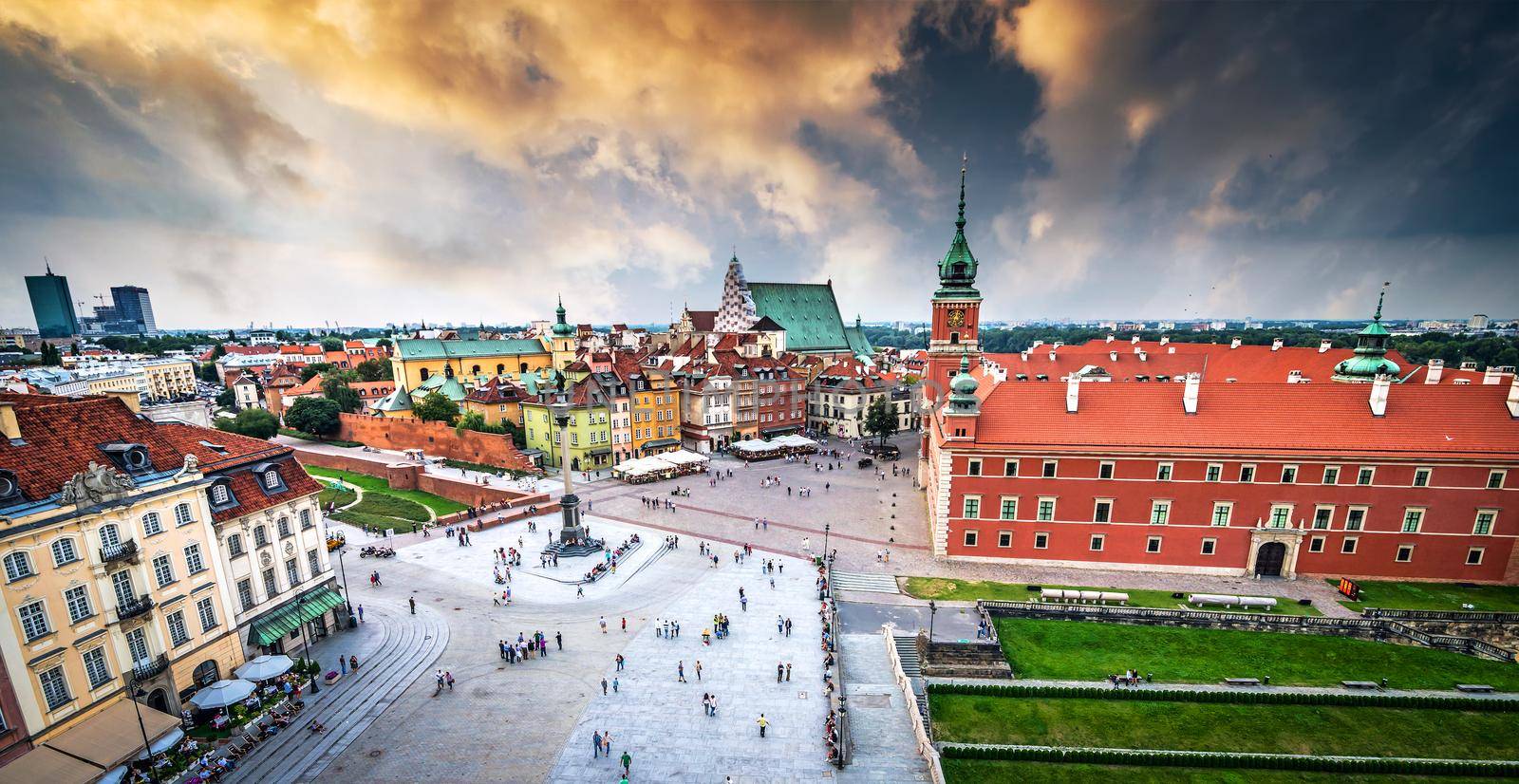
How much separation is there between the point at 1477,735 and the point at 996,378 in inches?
1091

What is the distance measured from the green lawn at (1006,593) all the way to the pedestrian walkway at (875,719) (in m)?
6.10

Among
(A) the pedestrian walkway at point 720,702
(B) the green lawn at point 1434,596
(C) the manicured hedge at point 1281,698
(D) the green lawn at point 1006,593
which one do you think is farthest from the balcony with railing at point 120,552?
(B) the green lawn at point 1434,596

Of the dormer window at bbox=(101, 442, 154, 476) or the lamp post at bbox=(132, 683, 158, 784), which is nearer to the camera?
the lamp post at bbox=(132, 683, 158, 784)

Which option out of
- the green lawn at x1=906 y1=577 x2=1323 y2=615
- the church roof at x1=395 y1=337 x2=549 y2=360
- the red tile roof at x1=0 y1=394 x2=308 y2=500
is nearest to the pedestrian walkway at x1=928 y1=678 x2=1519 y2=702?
the green lawn at x1=906 y1=577 x2=1323 y2=615

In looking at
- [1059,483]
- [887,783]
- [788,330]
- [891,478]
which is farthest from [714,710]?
[788,330]

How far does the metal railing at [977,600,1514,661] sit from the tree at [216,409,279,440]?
9126cm

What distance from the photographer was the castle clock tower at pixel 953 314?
56.6 m

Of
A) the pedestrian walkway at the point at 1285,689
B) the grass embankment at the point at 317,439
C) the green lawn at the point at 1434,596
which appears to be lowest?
the pedestrian walkway at the point at 1285,689

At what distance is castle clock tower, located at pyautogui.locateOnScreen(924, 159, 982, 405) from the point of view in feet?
186

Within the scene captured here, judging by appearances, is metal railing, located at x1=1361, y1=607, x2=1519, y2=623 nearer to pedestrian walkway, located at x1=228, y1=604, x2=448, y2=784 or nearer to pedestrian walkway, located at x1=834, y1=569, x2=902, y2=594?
pedestrian walkway, located at x1=834, y1=569, x2=902, y2=594

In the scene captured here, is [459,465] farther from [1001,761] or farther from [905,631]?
[1001,761]

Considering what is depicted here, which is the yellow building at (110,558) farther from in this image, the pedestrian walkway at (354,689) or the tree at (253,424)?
the tree at (253,424)

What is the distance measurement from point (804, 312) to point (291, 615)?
9370 cm

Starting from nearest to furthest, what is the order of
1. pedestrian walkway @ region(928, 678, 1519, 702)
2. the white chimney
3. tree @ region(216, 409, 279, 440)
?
pedestrian walkway @ region(928, 678, 1519, 702), the white chimney, tree @ region(216, 409, 279, 440)
